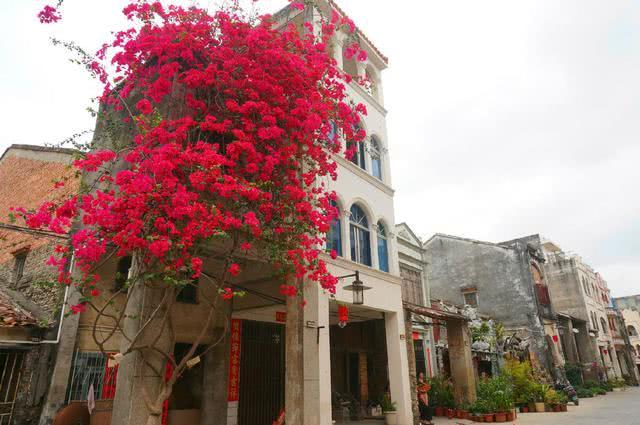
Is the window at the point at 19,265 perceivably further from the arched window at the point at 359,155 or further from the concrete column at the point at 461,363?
the concrete column at the point at 461,363

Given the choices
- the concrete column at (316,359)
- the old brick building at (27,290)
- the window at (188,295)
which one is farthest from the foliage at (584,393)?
the old brick building at (27,290)

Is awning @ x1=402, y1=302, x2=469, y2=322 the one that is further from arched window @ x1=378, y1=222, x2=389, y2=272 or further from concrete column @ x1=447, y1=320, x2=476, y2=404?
arched window @ x1=378, y1=222, x2=389, y2=272

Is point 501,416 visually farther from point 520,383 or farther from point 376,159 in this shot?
point 376,159

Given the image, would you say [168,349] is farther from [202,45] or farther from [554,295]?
[554,295]

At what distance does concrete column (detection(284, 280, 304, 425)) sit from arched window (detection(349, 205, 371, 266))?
295 cm

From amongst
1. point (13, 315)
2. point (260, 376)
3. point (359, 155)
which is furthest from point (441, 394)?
point (13, 315)

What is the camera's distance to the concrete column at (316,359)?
380 inches

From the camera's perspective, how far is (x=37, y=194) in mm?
14195

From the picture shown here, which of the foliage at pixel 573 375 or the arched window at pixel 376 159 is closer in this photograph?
the arched window at pixel 376 159

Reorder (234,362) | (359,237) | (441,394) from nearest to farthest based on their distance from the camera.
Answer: (234,362) < (359,237) < (441,394)

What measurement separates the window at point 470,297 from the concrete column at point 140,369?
1026 inches

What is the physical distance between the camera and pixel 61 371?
1043cm

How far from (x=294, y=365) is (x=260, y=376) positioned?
3.53 metres

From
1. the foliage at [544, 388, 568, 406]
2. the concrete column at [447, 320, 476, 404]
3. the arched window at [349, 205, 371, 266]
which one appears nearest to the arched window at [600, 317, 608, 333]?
the foliage at [544, 388, 568, 406]
